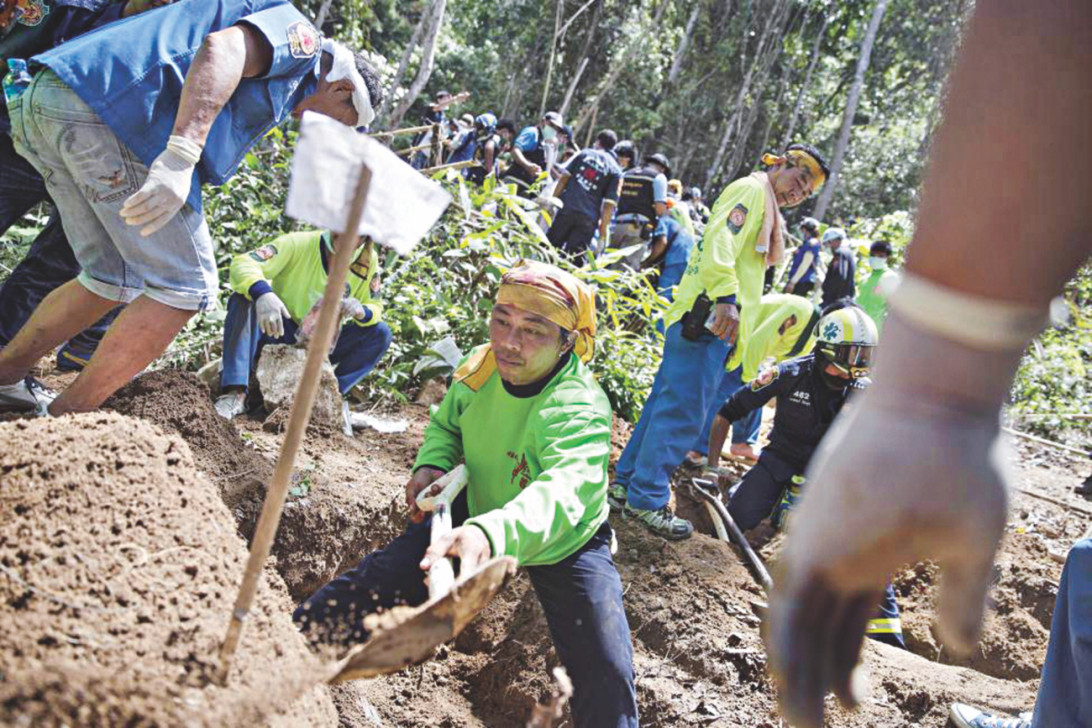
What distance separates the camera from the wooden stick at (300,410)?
117 cm

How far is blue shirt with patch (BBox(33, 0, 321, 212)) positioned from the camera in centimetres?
226

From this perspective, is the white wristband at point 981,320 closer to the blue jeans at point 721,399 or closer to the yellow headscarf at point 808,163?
the yellow headscarf at point 808,163

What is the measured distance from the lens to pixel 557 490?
84.7 inches

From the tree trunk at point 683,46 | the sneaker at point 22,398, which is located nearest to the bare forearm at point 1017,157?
the sneaker at point 22,398

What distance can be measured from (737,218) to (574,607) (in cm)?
256

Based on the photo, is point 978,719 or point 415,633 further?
A: point 978,719


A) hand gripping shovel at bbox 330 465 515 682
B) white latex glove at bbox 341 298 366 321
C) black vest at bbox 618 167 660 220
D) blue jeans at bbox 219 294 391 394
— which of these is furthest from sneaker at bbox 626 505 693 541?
black vest at bbox 618 167 660 220

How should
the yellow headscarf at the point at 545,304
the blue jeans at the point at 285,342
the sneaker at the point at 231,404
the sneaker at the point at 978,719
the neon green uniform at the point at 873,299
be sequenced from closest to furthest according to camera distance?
the yellow headscarf at the point at 545,304
the sneaker at the point at 978,719
the sneaker at the point at 231,404
the blue jeans at the point at 285,342
the neon green uniform at the point at 873,299

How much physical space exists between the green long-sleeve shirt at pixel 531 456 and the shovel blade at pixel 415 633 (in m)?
0.43

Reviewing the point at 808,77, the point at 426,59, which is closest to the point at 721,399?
the point at 426,59

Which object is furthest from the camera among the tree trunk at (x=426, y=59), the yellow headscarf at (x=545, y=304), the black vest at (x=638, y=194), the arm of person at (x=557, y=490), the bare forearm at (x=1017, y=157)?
the black vest at (x=638, y=194)

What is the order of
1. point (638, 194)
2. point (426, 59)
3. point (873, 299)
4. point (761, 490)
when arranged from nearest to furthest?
point (761, 490) → point (873, 299) → point (426, 59) → point (638, 194)

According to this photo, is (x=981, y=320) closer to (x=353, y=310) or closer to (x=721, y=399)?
(x=353, y=310)

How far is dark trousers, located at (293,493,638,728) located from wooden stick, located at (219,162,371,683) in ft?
2.80
